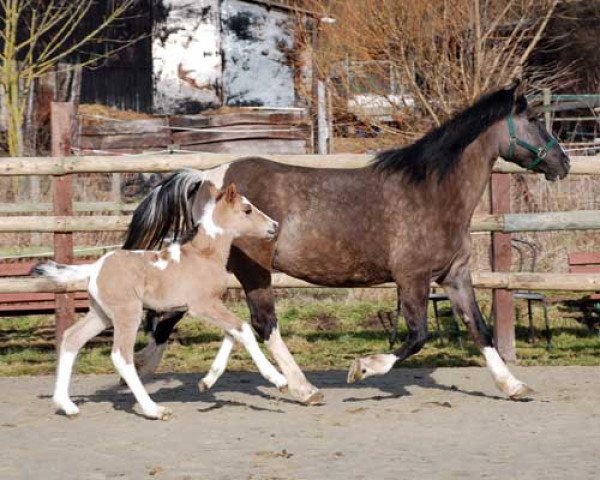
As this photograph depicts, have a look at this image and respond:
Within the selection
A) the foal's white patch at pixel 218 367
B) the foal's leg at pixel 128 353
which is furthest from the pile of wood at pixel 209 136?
the foal's leg at pixel 128 353

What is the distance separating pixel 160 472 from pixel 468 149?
3.39 meters

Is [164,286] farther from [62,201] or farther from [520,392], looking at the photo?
[62,201]

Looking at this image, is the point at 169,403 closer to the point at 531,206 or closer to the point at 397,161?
the point at 397,161

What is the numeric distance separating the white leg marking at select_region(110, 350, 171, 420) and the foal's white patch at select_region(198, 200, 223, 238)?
929 millimetres

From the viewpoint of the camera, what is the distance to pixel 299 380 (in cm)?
757

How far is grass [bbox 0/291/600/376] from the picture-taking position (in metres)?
10.1

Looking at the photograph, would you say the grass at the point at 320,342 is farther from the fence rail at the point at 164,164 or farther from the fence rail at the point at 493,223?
the fence rail at the point at 164,164

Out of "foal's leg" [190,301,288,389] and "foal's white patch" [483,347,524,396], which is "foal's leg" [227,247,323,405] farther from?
"foal's white patch" [483,347,524,396]

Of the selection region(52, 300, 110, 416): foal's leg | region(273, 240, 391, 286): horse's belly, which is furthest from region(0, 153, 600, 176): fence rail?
region(52, 300, 110, 416): foal's leg

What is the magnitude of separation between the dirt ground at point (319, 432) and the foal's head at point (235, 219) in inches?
43.7

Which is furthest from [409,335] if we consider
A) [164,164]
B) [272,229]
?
[164,164]

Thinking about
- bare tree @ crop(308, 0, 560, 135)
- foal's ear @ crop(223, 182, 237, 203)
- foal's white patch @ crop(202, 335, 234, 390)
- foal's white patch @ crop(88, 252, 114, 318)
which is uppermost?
bare tree @ crop(308, 0, 560, 135)

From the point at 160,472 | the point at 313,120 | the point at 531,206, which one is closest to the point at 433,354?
the point at 531,206

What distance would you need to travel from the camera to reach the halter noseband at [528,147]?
8109 mm
